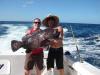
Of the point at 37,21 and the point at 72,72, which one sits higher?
the point at 37,21

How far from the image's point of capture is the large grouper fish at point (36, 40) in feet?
13.6

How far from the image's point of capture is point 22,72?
509 centimetres

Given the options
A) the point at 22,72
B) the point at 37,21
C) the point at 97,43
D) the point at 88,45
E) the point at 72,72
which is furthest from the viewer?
the point at 97,43

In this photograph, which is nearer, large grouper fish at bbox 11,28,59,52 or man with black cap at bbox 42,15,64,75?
large grouper fish at bbox 11,28,59,52

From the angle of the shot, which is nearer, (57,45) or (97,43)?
(57,45)

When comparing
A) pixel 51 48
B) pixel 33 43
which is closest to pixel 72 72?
pixel 51 48

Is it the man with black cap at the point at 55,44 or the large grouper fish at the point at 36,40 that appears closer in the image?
the large grouper fish at the point at 36,40

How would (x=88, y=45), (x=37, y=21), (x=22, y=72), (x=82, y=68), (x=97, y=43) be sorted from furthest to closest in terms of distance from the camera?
1. (x=97, y=43)
2. (x=88, y=45)
3. (x=22, y=72)
4. (x=37, y=21)
5. (x=82, y=68)

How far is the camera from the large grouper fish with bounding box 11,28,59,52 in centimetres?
413

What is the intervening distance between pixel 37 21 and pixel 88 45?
10.1 metres

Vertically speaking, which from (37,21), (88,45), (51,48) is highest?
(37,21)

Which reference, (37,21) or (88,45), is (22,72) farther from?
(88,45)

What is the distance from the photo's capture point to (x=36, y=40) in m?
4.31

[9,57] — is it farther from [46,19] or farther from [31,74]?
[46,19]
